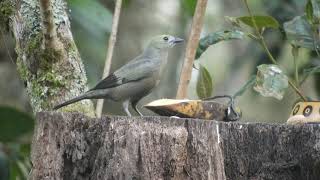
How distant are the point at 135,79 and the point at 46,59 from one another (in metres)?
0.74

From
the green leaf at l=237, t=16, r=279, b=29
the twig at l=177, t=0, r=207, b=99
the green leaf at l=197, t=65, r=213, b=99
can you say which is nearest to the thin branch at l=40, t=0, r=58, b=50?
the twig at l=177, t=0, r=207, b=99

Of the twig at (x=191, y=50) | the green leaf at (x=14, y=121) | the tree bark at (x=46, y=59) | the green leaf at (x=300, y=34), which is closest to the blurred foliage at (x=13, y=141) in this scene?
the green leaf at (x=14, y=121)

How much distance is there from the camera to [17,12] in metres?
4.94

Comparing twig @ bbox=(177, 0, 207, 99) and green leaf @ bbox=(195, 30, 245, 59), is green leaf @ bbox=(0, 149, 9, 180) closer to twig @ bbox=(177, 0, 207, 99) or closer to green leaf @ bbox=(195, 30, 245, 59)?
twig @ bbox=(177, 0, 207, 99)

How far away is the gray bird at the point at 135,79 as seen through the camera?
508cm

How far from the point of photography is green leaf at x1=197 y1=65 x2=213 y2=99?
522cm

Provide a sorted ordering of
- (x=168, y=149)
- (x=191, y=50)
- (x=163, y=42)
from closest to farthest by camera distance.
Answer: (x=168, y=149) → (x=191, y=50) → (x=163, y=42)

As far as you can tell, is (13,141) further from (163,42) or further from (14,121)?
Answer: (163,42)

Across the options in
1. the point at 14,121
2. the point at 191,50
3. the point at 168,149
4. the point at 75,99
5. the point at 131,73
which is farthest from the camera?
the point at 14,121

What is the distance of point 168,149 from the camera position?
366 centimetres

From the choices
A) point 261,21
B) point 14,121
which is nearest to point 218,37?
point 261,21

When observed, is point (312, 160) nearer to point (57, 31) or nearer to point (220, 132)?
point (220, 132)

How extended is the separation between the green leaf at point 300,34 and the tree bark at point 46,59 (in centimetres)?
143

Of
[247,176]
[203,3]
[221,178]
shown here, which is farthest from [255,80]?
[221,178]
